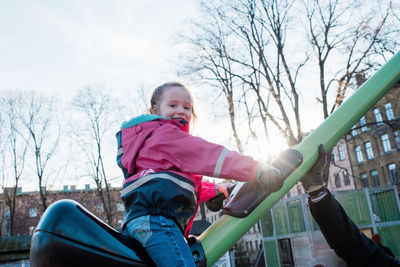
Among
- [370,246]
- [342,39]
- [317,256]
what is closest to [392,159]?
[342,39]

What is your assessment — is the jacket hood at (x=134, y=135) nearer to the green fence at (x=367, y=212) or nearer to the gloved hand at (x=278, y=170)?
the gloved hand at (x=278, y=170)

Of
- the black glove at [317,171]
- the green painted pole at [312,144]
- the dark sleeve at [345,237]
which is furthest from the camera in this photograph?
the dark sleeve at [345,237]

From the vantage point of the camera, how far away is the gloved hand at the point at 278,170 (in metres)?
1.42

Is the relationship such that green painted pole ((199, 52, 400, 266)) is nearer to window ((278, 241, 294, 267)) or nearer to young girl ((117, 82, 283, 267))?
young girl ((117, 82, 283, 267))

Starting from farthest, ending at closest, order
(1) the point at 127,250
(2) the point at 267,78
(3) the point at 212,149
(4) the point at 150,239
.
Result: 1. (2) the point at 267,78
2. (3) the point at 212,149
3. (4) the point at 150,239
4. (1) the point at 127,250

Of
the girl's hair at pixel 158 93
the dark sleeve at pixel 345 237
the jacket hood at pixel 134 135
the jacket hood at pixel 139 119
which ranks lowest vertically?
the dark sleeve at pixel 345 237

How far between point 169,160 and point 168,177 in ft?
0.31

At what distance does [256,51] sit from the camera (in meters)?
14.8

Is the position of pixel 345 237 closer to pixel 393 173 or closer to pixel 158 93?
pixel 158 93

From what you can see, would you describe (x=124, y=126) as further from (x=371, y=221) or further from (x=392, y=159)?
(x=392, y=159)

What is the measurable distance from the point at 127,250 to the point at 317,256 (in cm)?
1129

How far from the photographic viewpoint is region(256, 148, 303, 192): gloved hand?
4.67 feet

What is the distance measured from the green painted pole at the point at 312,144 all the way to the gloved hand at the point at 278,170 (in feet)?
0.40

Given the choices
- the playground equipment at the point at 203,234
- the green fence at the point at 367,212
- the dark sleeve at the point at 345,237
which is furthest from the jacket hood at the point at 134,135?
the green fence at the point at 367,212
